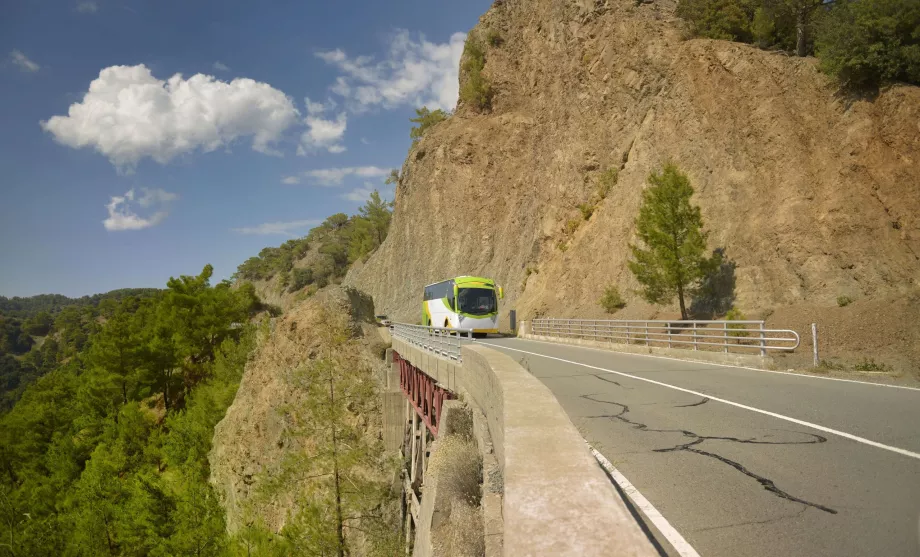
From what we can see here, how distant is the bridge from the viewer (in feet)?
9.33

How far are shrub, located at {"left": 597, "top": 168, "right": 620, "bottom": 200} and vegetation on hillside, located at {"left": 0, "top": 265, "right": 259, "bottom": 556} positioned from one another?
28381 mm

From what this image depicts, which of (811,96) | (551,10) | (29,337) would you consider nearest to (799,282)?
(811,96)

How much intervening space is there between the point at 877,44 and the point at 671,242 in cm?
1200

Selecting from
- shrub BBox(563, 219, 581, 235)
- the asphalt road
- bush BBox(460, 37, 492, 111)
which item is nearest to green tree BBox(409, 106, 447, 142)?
bush BBox(460, 37, 492, 111)

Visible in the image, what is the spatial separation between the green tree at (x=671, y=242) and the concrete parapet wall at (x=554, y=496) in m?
20.7

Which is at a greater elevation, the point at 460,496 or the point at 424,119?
the point at 424,119

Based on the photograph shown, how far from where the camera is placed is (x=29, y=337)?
544 feet

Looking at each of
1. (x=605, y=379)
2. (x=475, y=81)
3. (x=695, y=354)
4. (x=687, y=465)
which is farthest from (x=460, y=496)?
(x=475, y=81)

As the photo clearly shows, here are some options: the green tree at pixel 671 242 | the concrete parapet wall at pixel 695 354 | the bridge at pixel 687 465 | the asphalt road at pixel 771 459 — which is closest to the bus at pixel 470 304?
the concrete parapet wall at pixel 695 354

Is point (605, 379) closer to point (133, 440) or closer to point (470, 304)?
point (470, 304)

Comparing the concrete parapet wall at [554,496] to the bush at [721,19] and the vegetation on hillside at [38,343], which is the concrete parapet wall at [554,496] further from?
the vegetation on hillside at [38,343]

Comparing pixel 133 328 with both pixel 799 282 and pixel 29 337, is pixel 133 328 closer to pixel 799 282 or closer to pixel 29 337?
pixel 799 282

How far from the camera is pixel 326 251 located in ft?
346

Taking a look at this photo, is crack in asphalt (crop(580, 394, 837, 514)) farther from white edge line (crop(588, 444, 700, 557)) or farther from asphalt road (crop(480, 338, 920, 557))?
white edge line (crop(588, 444, 700, 557))
